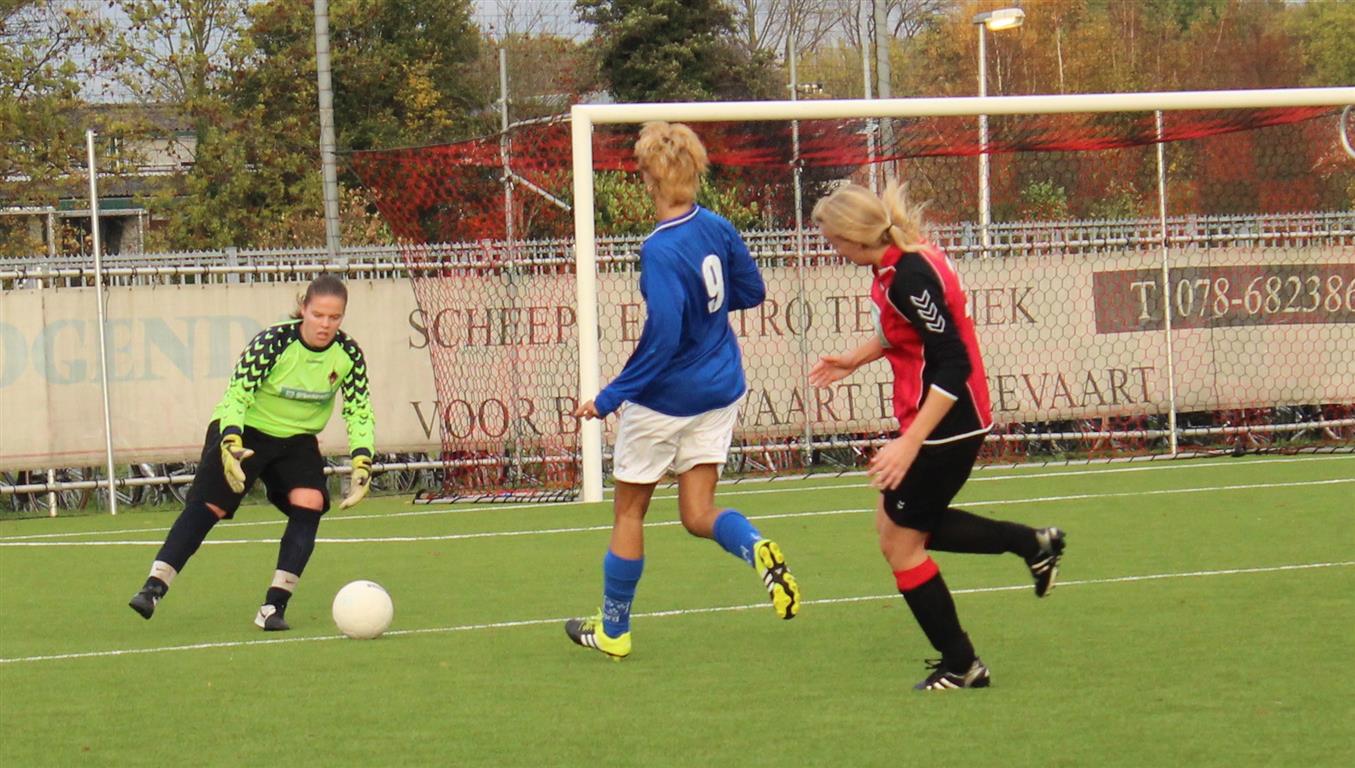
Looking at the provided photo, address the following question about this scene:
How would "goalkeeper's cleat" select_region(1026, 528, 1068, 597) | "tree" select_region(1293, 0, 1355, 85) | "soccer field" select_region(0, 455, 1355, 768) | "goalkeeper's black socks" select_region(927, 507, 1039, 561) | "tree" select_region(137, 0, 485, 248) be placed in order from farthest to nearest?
"tree" select_region(1293, 0, 1355, 85)
"tree" select_region(137, 0, 485, 248)
"goalkeeper's cleat" select_region(1026, 528, 1068, 597)
"goalkeeper's black socks" select_region(927, 507, 1039, 561)
"soccer field" select_region(0, 455, 1355, 768)

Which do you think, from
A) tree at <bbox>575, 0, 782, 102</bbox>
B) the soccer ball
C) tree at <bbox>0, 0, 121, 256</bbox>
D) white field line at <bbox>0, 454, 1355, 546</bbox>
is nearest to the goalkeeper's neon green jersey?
the soccer ball

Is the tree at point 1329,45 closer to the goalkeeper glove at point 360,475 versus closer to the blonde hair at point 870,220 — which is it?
the goalkeeper glove at point 360,475

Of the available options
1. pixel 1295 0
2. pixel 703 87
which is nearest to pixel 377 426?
pixel 703 87

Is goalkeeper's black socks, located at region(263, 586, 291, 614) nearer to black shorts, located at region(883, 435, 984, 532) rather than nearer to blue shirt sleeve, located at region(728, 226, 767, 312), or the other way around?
blue shirt sleeve, located at region(728, 226, 767, 312)

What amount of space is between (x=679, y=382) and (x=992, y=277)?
9698 mm

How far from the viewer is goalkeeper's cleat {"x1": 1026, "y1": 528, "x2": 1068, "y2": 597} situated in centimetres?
633

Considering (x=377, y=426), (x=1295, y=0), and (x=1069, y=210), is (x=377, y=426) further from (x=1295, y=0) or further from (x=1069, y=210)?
(x=1295, y=0)

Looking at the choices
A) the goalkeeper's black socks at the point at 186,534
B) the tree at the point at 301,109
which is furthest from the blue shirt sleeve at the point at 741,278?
the tree at the point at 301,109

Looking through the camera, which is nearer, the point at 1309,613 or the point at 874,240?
the point at 874,240

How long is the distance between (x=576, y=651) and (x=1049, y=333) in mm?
9716

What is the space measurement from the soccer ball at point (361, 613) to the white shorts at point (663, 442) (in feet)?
4.67

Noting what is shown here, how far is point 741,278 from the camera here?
7.03 meters

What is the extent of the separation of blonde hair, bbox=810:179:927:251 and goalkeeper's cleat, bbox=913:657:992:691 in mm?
1408

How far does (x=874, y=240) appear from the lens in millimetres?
5930
